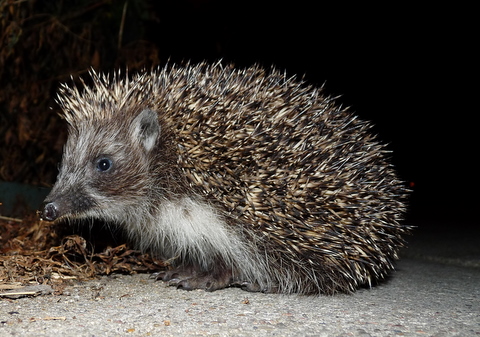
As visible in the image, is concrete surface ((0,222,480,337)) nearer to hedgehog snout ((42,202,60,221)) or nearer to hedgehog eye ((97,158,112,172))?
hedgehog snout ((42,202,60,221))

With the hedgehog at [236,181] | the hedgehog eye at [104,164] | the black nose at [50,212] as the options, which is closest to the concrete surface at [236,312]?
the hedgehog at [236,181]

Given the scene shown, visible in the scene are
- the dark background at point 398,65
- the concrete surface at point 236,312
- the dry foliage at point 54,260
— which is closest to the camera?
the concrete surface at point 236,312

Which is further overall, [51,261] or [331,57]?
[331,57]

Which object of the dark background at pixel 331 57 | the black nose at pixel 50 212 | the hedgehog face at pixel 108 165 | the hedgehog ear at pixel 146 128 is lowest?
the black nose at pixel 50 212

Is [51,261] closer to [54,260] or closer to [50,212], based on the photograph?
[54,260]

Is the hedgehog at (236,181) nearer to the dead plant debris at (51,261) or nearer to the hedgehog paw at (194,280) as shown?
the hedgehog paw at (194,280)

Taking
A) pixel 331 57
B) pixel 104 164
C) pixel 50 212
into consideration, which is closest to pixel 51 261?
pixel 50 212

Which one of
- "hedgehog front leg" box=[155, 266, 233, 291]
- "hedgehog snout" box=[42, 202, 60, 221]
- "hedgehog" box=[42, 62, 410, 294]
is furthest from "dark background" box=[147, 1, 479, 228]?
"hedgehog snout" box=[42, 202, 60, 221]

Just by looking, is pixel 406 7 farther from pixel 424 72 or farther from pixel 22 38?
pixel 22 38
